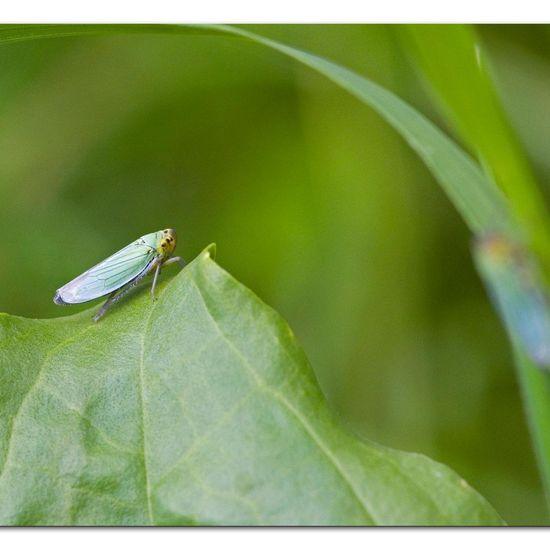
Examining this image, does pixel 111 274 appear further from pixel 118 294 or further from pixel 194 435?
pixel 194 435

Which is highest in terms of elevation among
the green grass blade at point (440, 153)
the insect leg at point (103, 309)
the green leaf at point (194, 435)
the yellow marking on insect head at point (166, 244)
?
the green grass blade at point (440, 153)

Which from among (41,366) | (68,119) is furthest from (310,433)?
(68,119)

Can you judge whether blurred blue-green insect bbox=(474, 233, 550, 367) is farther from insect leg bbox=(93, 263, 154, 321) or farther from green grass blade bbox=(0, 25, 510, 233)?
insect leg bbox=(93, 263, 154, 321)

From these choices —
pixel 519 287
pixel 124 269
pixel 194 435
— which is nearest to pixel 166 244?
pixel 124 269

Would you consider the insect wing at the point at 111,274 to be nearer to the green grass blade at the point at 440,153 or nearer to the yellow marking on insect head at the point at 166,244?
the yellow marking on insect head at the point at 166,244

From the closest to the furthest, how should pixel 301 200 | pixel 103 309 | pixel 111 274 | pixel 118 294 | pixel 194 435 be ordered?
pixel 194 435 → pixel 103 309 → pixel 118 294 → pixel 111 274 → pixel 301 200

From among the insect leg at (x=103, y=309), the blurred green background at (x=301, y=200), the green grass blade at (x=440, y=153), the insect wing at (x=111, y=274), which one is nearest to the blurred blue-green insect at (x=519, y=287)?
the green grass blade at (x=440, y=153)
